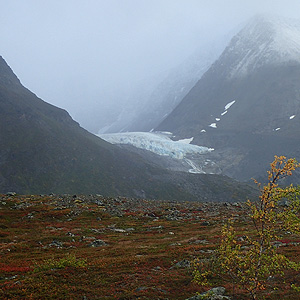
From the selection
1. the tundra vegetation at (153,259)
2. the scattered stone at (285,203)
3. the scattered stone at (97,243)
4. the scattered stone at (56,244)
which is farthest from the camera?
the scattered stone at (97,243)

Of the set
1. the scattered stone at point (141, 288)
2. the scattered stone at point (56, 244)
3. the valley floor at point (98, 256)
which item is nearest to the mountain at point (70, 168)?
the valley floor at point (98, 256)

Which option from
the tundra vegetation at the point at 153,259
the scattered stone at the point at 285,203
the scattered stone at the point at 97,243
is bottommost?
the scattered stone at the point at 97,243

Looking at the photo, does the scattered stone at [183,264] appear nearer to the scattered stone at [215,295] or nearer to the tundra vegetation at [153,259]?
the tundra vegetation at [153,259]

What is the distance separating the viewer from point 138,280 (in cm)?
1677

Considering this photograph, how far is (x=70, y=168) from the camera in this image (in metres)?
162

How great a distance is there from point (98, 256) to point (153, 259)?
16.5 ft

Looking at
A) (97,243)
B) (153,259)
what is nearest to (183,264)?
(153,259)

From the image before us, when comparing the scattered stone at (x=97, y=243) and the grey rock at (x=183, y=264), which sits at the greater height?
the grey rock at (x=183, y=264)

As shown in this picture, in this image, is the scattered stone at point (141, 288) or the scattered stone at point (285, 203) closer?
the scattered stone at point (285, 203)

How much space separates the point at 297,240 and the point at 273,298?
16.7m

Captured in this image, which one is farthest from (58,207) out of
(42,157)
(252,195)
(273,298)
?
(252,195)

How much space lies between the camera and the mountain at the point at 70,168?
477ft

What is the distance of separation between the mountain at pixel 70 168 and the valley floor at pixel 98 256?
9796 centimetres

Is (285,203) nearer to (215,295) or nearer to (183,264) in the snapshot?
(183,264)
